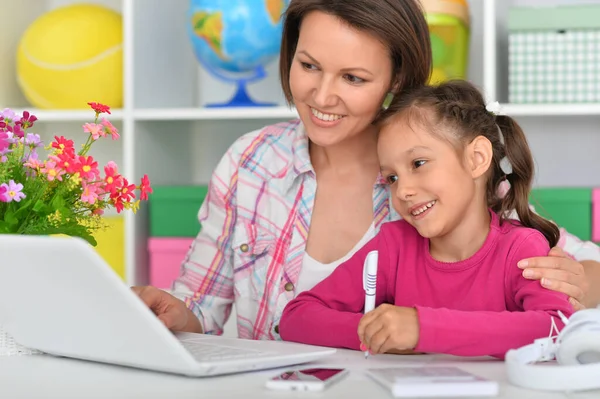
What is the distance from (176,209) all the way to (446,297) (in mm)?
1055

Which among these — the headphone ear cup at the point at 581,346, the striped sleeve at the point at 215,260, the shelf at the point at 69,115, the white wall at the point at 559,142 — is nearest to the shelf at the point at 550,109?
the white wall at the point at 559,142

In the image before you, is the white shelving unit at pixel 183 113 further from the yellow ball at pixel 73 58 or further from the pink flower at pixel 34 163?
the pink flower at pixel 34 163

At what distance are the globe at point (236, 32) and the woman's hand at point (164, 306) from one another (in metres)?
0.97

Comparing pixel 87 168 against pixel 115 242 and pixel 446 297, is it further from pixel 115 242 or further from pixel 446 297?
pixel 115 242

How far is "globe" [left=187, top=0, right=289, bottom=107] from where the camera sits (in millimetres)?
2182

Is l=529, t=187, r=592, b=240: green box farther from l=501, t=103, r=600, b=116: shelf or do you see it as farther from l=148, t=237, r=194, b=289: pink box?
l=148, t=237, r=194, b=289: pink box

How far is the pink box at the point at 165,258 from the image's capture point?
7.38 feet

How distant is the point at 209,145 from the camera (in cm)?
261

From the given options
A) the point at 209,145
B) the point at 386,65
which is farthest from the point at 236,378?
the point at 209,145

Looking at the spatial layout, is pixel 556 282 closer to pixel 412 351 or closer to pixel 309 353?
pixel 412 351

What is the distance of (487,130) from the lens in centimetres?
143

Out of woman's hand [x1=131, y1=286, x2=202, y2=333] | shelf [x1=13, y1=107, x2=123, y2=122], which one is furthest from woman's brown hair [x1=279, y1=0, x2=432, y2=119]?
shelf [x1=13, y1=107, x2=123, y2=122]

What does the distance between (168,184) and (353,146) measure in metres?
0.87

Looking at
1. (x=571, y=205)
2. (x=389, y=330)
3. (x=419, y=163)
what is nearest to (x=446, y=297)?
(x=419, y=163)
